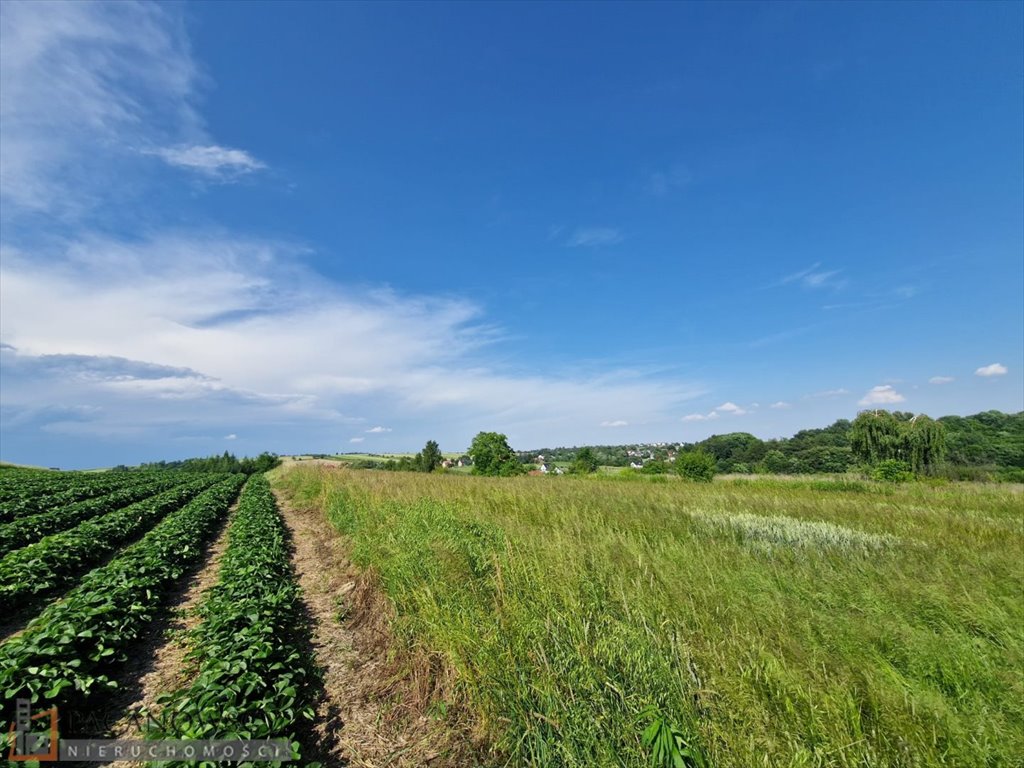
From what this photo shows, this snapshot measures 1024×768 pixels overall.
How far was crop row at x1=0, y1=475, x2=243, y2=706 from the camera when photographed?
3713 millimetres

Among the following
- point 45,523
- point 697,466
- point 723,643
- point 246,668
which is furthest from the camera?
point 697,466

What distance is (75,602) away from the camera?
5.49 meters

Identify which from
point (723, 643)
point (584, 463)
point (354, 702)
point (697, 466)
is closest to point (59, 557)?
point (354, 702)

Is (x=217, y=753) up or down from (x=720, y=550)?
down

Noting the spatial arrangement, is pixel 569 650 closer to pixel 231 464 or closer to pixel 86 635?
pixel 86 635

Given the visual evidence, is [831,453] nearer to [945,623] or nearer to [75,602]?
[945,623]

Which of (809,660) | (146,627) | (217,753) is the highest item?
(809,660)

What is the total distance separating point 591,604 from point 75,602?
23.2ft

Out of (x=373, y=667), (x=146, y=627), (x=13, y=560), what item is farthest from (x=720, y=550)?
(x=13, y=560)

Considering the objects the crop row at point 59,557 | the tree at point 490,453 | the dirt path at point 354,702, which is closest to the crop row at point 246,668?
the dirt path at point 354,702

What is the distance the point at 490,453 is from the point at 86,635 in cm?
6637

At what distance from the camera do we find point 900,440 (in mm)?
35156

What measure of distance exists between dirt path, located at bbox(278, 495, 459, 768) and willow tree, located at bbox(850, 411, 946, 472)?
4310cm

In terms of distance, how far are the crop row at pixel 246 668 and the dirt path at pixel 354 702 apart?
250 millimetres
